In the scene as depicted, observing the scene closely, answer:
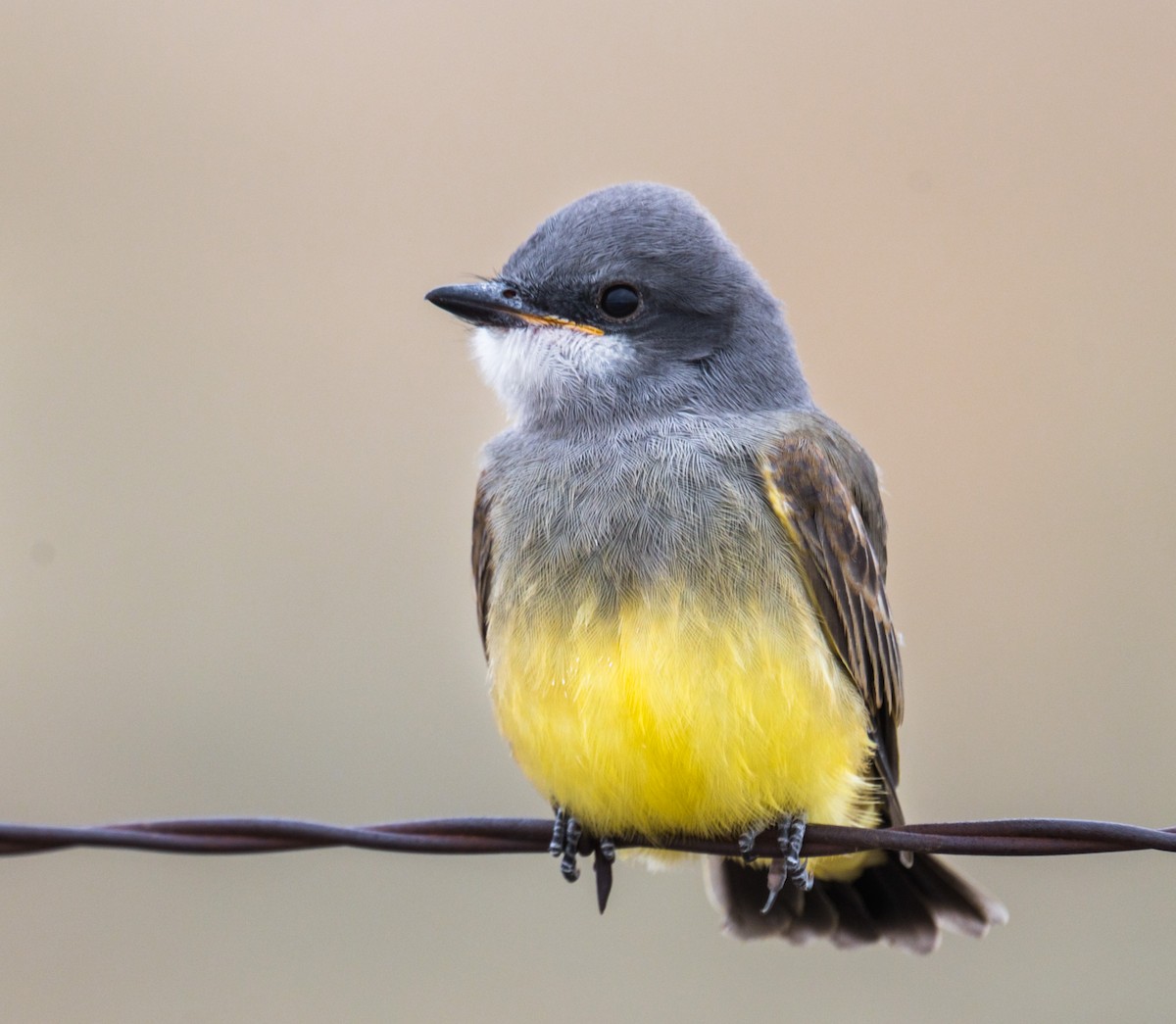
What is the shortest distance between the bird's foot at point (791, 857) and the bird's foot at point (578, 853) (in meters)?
0.40

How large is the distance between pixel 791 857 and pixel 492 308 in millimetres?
1640

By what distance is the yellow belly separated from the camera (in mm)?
3439

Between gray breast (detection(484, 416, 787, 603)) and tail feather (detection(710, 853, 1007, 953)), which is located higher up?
gray breast (detection(484, 416, 787, 603))

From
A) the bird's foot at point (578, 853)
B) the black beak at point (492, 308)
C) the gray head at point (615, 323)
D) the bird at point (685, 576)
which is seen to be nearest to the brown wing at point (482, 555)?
the bird at point (685, 576)

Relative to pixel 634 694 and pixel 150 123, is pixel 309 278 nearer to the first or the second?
pixel 150 123

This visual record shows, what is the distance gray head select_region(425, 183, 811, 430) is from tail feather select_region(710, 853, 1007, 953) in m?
1.31

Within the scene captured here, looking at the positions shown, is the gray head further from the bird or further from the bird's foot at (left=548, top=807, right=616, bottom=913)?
the bird's foot at (left=548, top=807, right=616, bottom=913)

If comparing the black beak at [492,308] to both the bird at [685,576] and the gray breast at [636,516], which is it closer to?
the bird at [685,576]

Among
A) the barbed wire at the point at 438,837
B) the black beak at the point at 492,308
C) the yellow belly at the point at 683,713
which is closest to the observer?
the barbed wire at the point at 438,837

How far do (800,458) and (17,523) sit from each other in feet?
13.4

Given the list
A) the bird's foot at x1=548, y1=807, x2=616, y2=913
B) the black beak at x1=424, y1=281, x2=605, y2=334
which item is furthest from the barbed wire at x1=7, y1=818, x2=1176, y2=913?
the black beak at x1=424, y1=281, x2=605, y2=334

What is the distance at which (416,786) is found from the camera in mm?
5996

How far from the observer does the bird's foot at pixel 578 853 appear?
3.73m

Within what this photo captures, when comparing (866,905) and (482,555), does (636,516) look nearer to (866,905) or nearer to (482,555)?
(482,555)
